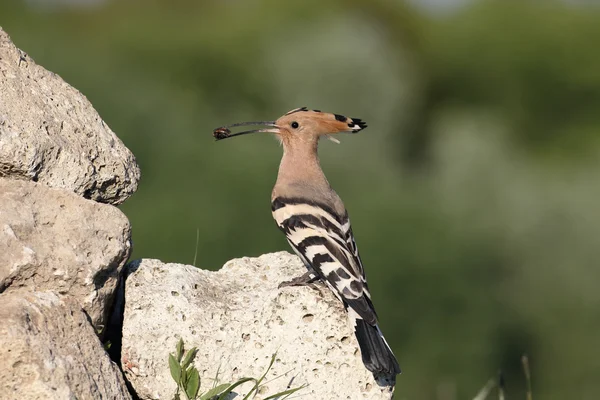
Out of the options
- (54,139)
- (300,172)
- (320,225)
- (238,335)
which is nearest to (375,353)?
(238,335)

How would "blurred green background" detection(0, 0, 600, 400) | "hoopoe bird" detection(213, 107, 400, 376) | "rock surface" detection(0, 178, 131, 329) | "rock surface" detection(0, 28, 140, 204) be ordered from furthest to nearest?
"blurred green background" detection(0, 0, 600, 400)
"hoopoe bird" detection(213, 107, 400, 376)
"rock surface" detection(0, 28, 140, 204)
"rock surface" detection(0, 178, 131, 329)

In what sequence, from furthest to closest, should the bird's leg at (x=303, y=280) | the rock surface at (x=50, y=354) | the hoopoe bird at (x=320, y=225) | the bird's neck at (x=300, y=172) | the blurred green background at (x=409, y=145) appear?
the blurred green background at (x=409, y=145), the bird's neck at (x=300, y=172), the bird's leg at (x=303, y=280), the hoopoe bird at (x=320, y=225), the rock surface at (x=50, y=354)

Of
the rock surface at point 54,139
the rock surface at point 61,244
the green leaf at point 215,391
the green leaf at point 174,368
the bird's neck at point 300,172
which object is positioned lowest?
the green leaf at point 215,391

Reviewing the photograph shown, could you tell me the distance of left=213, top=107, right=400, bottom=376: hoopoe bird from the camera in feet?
10.3

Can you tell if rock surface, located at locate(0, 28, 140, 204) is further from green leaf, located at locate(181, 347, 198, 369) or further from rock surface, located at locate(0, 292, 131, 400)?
green leaf, located at locate(181, 347, 198, 369)

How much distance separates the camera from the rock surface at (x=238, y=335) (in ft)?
9.71

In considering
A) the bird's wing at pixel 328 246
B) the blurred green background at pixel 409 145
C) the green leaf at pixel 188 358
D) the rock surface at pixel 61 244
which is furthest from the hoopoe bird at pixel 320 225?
the blurred green background at pixel 409 145

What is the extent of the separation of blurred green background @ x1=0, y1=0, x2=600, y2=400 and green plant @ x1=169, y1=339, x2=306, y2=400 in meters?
6.08

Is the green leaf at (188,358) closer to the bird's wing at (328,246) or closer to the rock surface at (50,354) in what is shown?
the rock surface at (50,354)

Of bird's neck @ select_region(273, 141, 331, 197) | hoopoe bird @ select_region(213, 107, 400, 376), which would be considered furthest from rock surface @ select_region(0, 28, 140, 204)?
bird's neck @ select_region(273, 141, 331, 197)

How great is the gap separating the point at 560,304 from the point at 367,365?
532 inches

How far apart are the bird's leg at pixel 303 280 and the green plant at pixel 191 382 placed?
334mm

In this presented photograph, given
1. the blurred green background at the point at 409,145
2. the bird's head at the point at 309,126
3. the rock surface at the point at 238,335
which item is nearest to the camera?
the rock surface at the point at 238,335

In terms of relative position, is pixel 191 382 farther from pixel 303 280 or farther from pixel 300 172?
pixel 300 172
